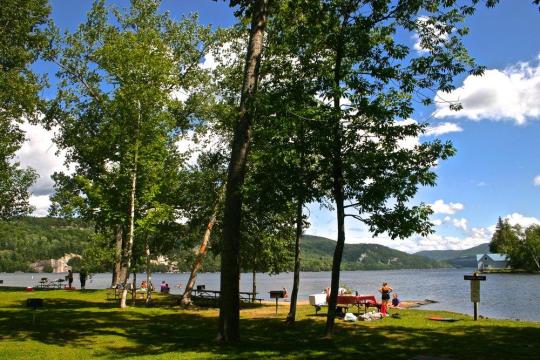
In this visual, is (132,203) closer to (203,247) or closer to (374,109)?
(203,247)

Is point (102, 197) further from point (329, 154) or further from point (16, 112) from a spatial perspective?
point (329, 154)

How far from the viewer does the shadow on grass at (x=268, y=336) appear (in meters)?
12.7

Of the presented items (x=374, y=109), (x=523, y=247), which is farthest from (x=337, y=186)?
(x=523, y=247)

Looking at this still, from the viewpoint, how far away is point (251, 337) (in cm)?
1606

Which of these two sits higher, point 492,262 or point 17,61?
point 17,61

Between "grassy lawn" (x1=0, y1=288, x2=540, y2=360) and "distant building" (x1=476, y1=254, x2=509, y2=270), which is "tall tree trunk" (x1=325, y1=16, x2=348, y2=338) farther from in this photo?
"distant building" (x1=476, y1=254, x2=509, y2=270)

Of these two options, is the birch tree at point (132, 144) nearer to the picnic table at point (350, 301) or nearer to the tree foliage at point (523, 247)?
Result: the picnic table at point (350, 301)

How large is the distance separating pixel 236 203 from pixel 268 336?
5413 mm

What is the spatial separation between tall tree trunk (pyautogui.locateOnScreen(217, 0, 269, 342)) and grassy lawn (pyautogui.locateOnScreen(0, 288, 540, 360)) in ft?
2.86

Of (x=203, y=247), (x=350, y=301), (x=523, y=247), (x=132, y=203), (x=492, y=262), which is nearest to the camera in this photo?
(x=350, y=301)

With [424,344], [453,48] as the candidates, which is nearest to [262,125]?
[453,48]

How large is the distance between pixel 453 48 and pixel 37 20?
28390mm

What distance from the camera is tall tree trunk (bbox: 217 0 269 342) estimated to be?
1402 centimetres

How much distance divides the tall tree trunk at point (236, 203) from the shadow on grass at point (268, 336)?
34.4 inches
